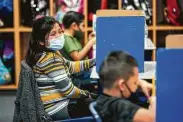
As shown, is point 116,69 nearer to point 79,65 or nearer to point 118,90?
point 118,90

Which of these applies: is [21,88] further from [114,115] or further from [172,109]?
[172,109]

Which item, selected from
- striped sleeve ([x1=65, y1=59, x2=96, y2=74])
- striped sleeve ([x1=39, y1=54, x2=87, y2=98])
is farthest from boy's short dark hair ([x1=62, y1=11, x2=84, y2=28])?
striped sleeve ([x1=39, y1=54, x2=87, y2=98])

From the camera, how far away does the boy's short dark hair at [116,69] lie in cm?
159

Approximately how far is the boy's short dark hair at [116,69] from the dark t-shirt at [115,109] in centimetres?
7

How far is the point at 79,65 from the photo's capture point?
2766 mm

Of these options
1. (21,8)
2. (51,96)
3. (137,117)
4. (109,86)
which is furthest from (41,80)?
(21,8)

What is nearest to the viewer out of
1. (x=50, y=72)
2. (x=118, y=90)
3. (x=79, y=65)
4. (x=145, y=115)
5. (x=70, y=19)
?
(x=145, y=115)

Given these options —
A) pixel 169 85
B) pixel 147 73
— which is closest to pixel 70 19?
pixel 147 73

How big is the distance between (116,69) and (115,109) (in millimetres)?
167

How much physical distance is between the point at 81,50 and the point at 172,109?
5.65 ft

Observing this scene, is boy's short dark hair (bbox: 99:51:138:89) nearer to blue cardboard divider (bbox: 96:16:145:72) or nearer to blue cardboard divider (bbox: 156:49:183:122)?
blue cardboard divider (bbox: 156:49:183:122)

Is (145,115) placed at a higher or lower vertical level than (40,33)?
lower

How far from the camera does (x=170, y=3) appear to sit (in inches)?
166

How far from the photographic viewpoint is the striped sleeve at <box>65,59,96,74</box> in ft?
9.00
